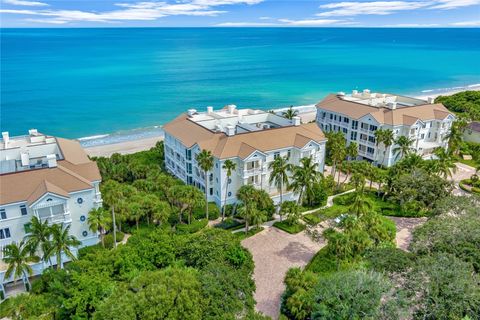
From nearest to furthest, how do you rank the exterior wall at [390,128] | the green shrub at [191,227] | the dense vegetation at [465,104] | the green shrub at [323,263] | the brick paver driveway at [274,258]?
the brick paver driveway at [274,258], the green shrub at [323,263], the green shrub at [191,227], the exterior wall at [390,128], the dense vegetation at [465,104]

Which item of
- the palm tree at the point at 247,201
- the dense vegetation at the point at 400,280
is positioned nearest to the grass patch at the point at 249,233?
the palm tree at the point at 247,201

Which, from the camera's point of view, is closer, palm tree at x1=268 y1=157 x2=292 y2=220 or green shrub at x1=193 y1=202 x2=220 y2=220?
palm tree at x1=268 y1=157 x2=292 y2=220

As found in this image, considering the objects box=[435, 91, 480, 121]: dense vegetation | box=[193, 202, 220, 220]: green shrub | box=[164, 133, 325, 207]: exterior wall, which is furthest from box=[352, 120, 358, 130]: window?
box=[193, 202, 220, 220]: green shrub

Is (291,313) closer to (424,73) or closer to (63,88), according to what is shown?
(63,88)

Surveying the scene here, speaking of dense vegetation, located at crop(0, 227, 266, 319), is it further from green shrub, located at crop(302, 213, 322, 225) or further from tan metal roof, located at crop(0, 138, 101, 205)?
green shrub, located at crop(302, 213, 322, 225)

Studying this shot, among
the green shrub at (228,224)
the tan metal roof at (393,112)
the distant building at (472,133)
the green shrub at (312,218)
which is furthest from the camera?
the distant building at (472,133)

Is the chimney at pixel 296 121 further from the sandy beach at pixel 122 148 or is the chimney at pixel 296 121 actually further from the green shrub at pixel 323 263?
the sandy beach at pixel 122 148

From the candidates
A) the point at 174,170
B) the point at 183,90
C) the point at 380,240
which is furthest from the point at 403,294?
the point at 183,90
